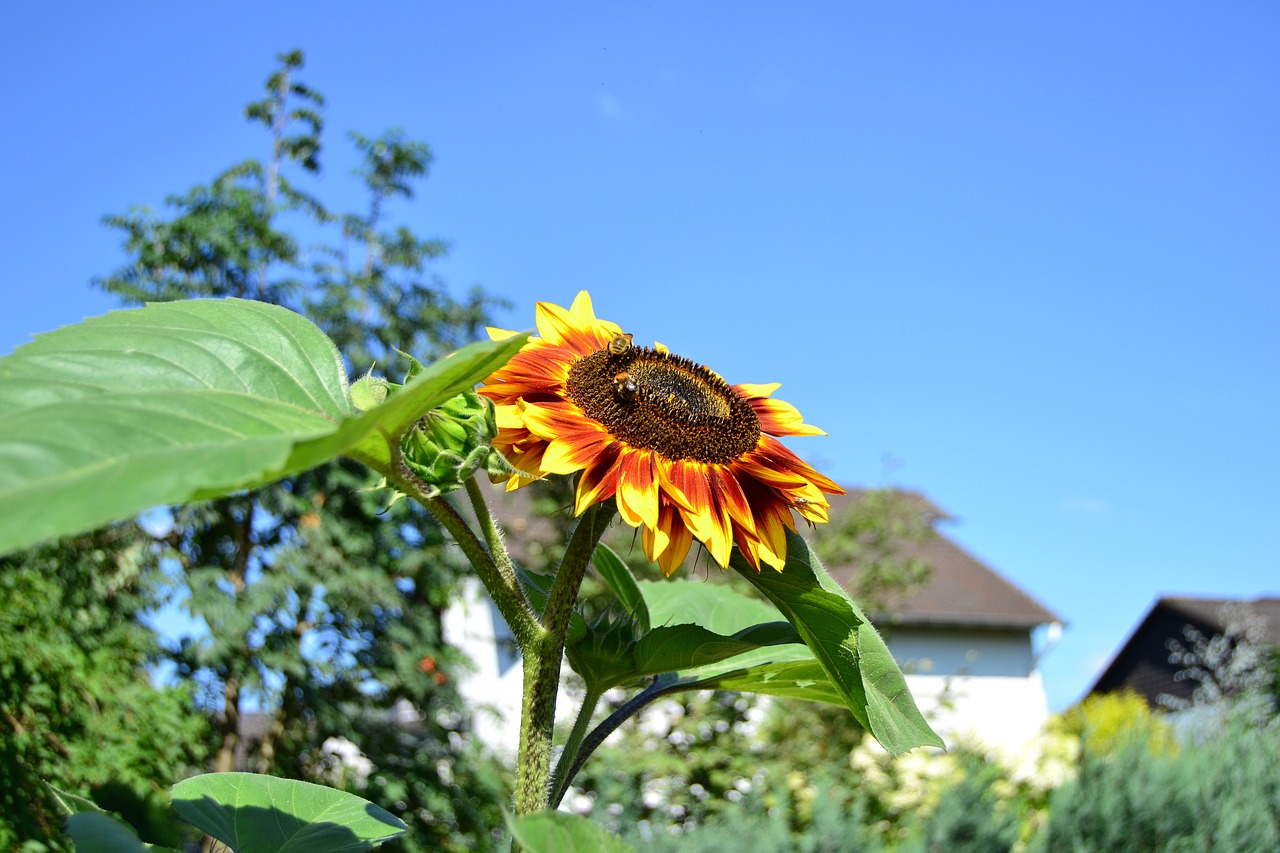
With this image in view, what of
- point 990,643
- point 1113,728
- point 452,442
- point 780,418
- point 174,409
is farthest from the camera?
point 990,643

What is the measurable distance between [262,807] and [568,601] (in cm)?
30

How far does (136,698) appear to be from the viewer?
400 cm

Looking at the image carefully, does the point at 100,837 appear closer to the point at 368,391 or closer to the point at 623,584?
the point at 368,391

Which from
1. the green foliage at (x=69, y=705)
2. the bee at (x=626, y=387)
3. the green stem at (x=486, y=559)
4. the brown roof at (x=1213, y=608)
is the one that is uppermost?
the brown roof at (x=1213, y=608)

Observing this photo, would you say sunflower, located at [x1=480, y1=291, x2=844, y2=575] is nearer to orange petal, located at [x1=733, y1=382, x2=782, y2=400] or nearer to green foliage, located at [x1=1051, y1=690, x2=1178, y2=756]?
orange petal, located at [x1=733, y1=382, x2=782, y2=400]

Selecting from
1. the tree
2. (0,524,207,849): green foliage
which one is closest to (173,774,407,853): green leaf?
(0,524,207,849): green foliage

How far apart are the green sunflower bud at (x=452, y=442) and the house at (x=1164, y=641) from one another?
20.3m

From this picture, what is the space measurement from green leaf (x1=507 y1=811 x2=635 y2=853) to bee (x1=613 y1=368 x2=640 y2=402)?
1.13ft

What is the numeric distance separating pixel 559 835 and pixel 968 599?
16584mm

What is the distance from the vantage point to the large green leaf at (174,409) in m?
0.40

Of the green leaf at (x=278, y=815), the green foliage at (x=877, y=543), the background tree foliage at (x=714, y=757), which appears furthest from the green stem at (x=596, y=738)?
the green foliage at (x=877, y=543)

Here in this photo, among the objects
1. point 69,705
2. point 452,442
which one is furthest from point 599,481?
point 69,705

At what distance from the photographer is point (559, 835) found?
511mm

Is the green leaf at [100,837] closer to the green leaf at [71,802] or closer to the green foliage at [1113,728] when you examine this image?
the green leaf at [71,802]
